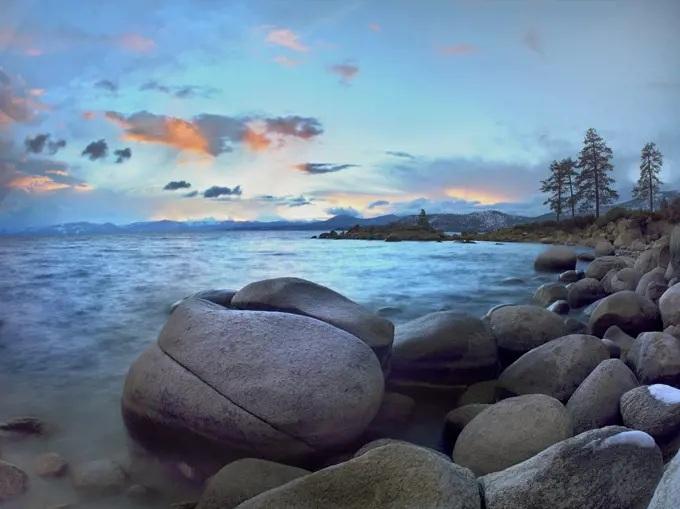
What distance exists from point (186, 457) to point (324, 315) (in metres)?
1.87

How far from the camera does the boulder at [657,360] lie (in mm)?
4598

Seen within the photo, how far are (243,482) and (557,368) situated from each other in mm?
3167

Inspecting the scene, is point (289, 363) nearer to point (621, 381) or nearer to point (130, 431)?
point (130, 431)

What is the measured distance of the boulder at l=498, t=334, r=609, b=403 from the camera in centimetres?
462

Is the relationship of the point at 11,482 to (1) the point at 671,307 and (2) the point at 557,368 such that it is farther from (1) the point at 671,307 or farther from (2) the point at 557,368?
(1) the point at 671,307

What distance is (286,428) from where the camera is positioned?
138 inches

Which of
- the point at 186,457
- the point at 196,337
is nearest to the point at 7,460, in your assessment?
the point at 186,457

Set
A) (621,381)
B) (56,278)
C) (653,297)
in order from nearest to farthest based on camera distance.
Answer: (621,381)
(653,297)
(56,278)

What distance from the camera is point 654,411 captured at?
352 cm

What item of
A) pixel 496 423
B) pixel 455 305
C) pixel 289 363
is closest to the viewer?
pixel 496 423

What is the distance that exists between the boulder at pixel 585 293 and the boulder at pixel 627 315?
10.9 ft

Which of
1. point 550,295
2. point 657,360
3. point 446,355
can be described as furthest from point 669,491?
point 550,295

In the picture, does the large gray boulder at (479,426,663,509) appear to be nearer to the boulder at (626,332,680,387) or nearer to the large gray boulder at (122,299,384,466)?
the large gray boulder at (122,299,384,466)

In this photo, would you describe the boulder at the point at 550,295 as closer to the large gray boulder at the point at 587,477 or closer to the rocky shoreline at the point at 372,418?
the rocky shoreline at the point at 372,418
